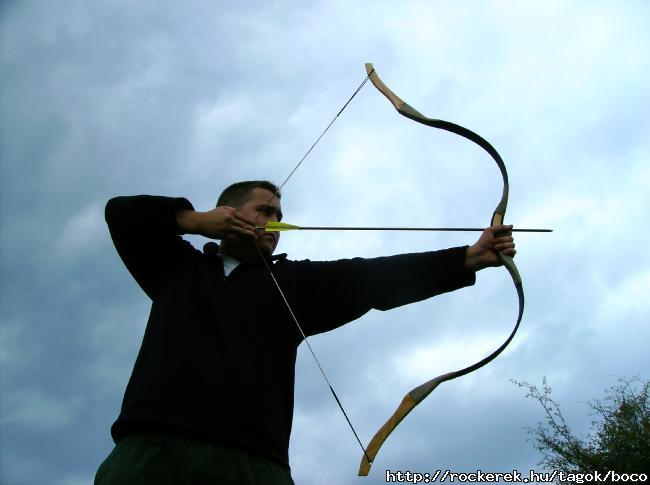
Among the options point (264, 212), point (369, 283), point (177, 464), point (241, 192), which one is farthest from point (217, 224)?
point (177, 464)

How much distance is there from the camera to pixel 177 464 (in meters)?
1.68

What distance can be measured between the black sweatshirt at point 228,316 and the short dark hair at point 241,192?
299 millimetres

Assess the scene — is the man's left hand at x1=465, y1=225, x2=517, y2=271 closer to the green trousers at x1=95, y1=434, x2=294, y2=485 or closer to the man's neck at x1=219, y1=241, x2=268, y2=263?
the man's neck at x1=219, y1=241, x2=268, y2=263

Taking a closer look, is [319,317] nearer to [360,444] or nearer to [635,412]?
[360,444]

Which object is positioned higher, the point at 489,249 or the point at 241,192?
the point at 241,192

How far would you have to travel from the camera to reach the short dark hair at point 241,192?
2609 mm

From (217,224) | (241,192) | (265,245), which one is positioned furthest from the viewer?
(241,192)

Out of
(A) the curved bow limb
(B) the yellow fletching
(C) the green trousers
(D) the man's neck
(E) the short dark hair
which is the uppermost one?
(E) the short dark hair

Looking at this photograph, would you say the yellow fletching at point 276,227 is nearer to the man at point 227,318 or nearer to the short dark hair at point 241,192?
the man at point 227,318

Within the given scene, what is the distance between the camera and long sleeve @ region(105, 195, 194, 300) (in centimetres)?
226

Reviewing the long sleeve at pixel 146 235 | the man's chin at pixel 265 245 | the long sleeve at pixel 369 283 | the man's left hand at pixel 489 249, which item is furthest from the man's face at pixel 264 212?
the man's left hand at pixel 489 249

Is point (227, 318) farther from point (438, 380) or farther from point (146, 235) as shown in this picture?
point (438, 380)

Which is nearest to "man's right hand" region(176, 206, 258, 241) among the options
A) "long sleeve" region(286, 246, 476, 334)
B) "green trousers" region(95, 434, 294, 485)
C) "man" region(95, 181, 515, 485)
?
"man" region(95, 181, 515, 485)

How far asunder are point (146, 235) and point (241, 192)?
535 millimetres
